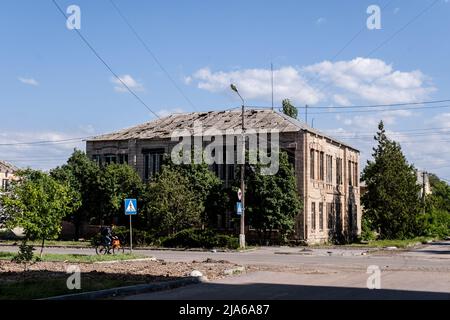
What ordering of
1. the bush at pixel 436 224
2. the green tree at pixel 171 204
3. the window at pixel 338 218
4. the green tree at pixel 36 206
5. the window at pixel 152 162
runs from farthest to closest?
the bush at pixel 436 224, the window at pixel 338 218, the window at pixel 152 162, the green tree at pixel 171 204, the green tree at pixel 36 206

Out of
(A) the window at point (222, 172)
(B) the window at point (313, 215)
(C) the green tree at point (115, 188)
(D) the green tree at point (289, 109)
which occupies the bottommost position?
(B) the window at point (313, 215)

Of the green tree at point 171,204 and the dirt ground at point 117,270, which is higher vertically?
the green tree at point 171,204

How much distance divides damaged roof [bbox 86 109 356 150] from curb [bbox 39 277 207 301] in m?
27.6

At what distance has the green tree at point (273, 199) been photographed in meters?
38.7

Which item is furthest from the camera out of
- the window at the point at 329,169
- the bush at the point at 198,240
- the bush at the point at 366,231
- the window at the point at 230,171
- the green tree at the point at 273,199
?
the bush at the point at 366,231

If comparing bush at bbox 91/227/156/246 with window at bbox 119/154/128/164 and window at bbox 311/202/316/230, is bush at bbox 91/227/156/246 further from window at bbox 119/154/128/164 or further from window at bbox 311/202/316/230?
window at bbox 311/202/316/230

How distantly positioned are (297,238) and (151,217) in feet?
34.5

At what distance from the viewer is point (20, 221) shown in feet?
68.9

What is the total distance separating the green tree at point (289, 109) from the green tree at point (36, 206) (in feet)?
142

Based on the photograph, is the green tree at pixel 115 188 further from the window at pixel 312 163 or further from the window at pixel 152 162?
the window at pixel 312 163

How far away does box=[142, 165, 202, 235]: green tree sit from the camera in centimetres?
3809

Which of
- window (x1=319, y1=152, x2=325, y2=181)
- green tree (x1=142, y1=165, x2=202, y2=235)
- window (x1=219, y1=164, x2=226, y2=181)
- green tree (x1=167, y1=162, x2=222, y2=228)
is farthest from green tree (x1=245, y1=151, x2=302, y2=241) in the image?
window (x1=319, y1=152, x2=325, y2=181)

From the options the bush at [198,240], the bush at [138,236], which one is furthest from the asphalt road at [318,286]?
the bush at [138,236]
